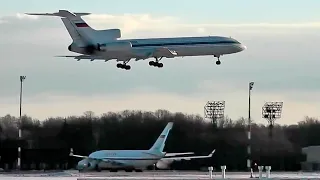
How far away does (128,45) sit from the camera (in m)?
94.1

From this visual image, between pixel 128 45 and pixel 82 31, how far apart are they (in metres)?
5.36

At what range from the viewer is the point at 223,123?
5167 inches

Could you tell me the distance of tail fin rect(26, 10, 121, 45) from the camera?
313ft

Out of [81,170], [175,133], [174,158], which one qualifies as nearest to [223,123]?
[175,133]

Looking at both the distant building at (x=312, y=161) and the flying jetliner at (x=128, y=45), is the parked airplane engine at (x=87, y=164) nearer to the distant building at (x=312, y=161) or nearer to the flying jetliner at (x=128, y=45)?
the flying jetliner at (x=128, y=45)

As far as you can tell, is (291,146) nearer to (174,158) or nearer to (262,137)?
(262,137)

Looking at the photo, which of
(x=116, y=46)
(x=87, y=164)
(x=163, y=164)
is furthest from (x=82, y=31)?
(x=163, y=164)

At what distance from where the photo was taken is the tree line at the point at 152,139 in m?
117

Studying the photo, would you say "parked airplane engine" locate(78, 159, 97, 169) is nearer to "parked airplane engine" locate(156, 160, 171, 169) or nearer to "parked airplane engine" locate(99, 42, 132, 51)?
"parked airplane engine" locate(156, 160, 171, 169)

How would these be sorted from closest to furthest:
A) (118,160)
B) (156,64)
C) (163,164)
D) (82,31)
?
(156,64)
(82,31)
(118,160)
(163,164)

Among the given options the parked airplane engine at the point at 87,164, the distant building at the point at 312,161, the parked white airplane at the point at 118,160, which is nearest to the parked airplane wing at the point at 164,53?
the parked white airplane at the point at 118,160

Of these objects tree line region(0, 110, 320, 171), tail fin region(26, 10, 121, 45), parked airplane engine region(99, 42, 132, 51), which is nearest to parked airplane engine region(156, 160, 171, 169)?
tree line region(0, 110, 320, 171)

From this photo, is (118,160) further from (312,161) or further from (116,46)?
(312,161)

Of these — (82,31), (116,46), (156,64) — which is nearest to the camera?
(116,46)
